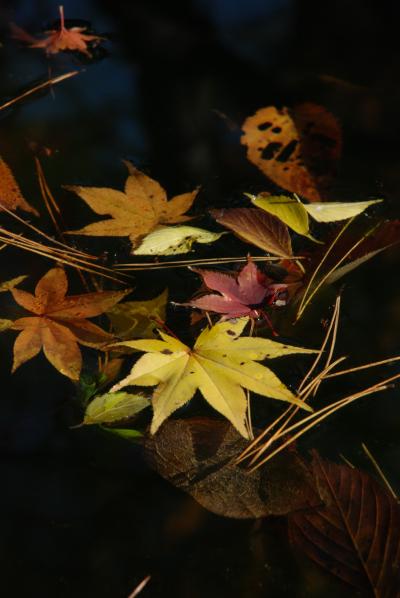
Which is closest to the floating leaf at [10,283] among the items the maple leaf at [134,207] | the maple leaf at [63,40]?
the maple leaf at [134,207]

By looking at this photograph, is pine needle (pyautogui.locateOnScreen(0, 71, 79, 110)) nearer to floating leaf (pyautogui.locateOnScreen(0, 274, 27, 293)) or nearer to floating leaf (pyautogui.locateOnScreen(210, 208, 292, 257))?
floating leaf (pyautogui.locateOnScreen(0, 274, 27, 293))

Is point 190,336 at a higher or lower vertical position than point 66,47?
lower

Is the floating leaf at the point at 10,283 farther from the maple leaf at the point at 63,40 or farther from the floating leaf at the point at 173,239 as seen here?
the maple leaf at the point at 63,40

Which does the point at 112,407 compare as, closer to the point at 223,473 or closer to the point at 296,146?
the point at 223,473

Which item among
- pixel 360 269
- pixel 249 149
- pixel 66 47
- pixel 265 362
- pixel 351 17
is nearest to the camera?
pixel 265 362

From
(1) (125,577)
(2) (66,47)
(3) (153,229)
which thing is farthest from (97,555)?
(2) (66,47)

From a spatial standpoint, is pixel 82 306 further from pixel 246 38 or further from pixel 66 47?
pixel 246 38

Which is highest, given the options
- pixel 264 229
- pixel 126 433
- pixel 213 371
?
pixel 264 229

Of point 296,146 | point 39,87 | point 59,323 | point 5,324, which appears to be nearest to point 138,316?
point 59,323
